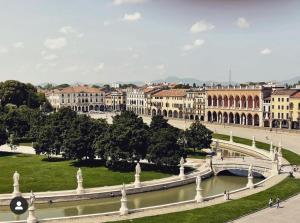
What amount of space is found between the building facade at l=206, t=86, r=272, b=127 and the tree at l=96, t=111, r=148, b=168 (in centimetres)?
6023

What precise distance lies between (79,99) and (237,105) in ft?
256

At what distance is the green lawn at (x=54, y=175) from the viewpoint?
48.2 m

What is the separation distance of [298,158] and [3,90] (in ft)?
312

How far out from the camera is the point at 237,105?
119m

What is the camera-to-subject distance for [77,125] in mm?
64000

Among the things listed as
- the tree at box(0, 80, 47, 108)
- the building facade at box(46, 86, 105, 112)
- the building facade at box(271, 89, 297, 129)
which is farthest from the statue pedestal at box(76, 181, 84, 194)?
the building facade at box(46, 86, 105, 112)

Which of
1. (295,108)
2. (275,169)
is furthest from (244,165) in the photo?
(295,108)

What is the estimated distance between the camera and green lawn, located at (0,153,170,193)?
→ 48250mm

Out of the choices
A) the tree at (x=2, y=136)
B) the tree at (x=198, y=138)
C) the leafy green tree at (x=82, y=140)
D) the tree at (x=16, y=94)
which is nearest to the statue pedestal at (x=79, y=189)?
the leafy green tree at (x=82, y=140)

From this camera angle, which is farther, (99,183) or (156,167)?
(156,167)

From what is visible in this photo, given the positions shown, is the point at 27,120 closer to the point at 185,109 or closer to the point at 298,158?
the point at 298,158

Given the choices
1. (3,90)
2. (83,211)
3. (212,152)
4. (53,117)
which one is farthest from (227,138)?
(3,90)

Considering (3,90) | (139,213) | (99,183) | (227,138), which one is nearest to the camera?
(139,213)

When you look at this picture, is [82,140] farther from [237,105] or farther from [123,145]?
[237,105]
